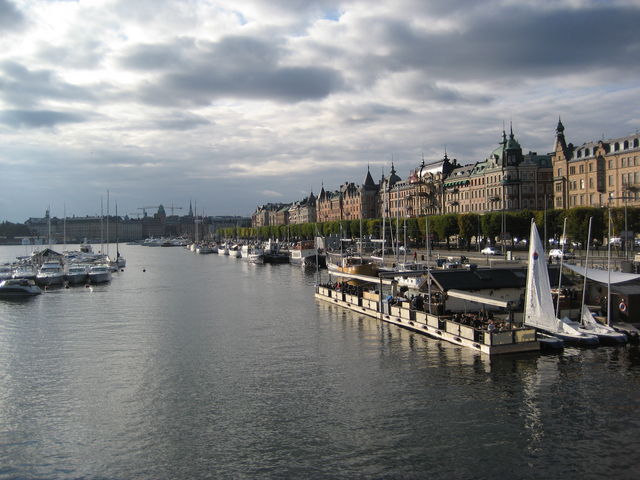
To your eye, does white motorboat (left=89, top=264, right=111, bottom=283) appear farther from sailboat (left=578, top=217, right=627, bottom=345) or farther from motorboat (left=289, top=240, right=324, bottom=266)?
sailboat (left=578, top=217, right=627, bottom=345)

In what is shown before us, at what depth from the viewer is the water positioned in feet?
68.6

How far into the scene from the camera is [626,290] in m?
40.0

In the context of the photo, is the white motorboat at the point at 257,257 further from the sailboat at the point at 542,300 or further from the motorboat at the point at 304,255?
the sailboat at the point at 542,300

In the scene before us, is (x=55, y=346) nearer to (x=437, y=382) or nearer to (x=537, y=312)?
(x=437, y=382)

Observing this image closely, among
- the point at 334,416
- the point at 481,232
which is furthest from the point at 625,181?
the point at 334,416

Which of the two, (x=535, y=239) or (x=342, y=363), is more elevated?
(x=535, y=239)

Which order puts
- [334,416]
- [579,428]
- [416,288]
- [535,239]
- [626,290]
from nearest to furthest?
[579,428]
[334,416]
[535,239]
[626,290]
[416,288]

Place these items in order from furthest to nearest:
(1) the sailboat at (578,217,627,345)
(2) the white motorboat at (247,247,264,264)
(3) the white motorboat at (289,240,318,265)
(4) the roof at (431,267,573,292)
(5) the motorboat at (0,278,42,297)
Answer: (2) the white motorboat at (247,247,264,264), (3) the white motorboat at (289,240,318,265), (5) the motorboat at (0,278,42,297), (4) the roof at (431,267,573,292), (1) the sailboat at (578,217,627,345)

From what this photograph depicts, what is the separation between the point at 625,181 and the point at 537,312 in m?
76.9

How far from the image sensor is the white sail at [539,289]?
36.6 m

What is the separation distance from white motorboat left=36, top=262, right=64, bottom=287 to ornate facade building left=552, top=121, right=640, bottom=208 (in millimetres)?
86544

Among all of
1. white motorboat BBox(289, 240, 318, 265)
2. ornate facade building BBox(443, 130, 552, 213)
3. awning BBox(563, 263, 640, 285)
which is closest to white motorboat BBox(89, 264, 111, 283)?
white motorboat BBox(289, 240, 318, 265)

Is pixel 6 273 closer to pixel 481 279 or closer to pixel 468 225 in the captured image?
pixel 481 279

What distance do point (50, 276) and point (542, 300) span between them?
232 feet
